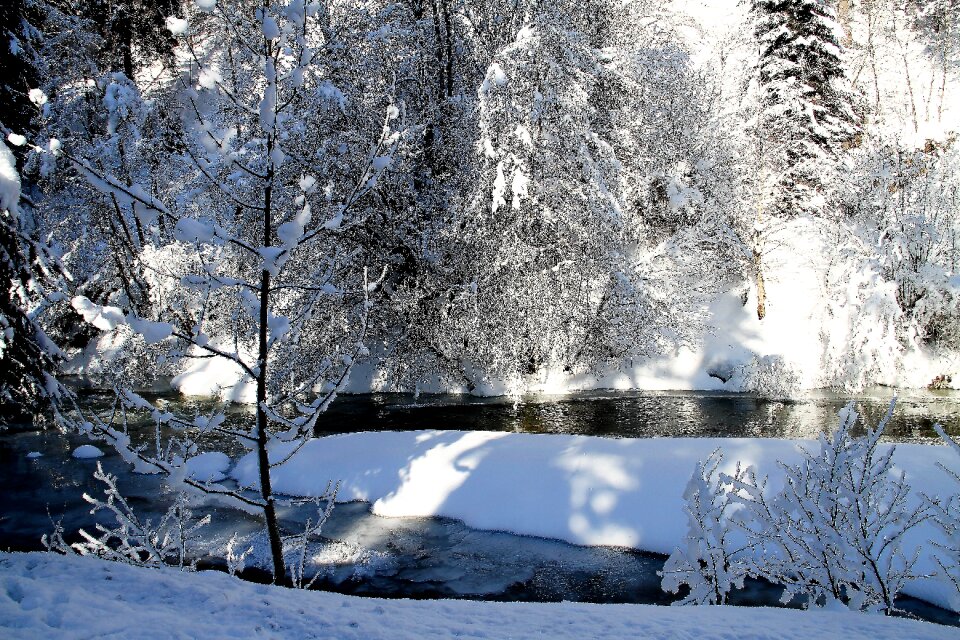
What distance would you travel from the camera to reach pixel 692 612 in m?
3.02

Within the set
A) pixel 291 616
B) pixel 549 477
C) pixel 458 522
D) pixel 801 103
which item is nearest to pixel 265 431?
pixel 291 616

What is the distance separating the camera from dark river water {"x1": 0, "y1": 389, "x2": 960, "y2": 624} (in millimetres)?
6281

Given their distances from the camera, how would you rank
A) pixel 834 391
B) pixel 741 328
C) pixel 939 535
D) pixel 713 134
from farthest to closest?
1. pixel 713 134
2. pixel 741 328
3. pixel 834 391
4. pixel 939 535

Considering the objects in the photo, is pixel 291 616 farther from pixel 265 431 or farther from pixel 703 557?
pixel 703 557

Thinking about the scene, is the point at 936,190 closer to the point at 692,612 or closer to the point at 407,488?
the point at 407,488

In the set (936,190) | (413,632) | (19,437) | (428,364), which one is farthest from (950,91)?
(19,437)

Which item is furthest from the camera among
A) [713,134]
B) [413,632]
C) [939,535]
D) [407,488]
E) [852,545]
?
[713,134]

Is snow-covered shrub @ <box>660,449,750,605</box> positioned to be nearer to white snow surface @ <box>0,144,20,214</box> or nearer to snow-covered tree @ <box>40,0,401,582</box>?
snow-covered tree @ <box>40,0,401,582</box>

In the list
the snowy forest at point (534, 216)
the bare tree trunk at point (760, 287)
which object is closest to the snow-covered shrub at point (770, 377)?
the snowy forest at point (534, 216)

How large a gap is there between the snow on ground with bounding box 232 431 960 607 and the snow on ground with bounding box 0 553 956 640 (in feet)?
14.3

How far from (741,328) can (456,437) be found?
36.8 feet

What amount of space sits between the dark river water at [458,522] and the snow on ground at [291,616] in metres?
0.94

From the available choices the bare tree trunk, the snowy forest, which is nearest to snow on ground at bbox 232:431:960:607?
the snowy forest

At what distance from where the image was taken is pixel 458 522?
8016 millimetres
